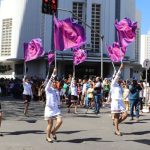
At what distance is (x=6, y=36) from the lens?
59438 millimetres

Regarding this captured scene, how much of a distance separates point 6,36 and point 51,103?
48152 millimetres

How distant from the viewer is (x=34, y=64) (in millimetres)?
55219

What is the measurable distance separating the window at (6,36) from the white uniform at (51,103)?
4691 cm

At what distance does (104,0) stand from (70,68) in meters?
9.18

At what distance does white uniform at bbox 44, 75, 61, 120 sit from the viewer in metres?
12.2

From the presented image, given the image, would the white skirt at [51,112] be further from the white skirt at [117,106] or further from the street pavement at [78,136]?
the white skirt at [117,106]

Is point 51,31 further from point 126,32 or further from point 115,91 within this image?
point 115,91

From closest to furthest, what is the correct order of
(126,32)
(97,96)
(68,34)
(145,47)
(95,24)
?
(97,96)
(68,34)
(126,32)
(95,24)
(145,47)

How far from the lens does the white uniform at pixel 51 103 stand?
12.2 metres

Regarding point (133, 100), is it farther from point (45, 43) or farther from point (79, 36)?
point (45, 43)

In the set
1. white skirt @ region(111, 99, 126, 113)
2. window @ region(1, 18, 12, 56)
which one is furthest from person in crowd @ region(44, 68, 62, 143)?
window @ region(1, 18, 12, 56)

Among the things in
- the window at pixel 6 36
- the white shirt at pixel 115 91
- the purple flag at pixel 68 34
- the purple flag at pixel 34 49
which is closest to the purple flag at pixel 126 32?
the purple flag at pixel 68 34

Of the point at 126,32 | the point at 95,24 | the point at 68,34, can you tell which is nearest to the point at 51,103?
the point at 68,34

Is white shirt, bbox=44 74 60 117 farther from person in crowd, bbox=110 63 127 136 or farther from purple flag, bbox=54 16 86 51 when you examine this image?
purple flag, bbox=54 16 86 51
